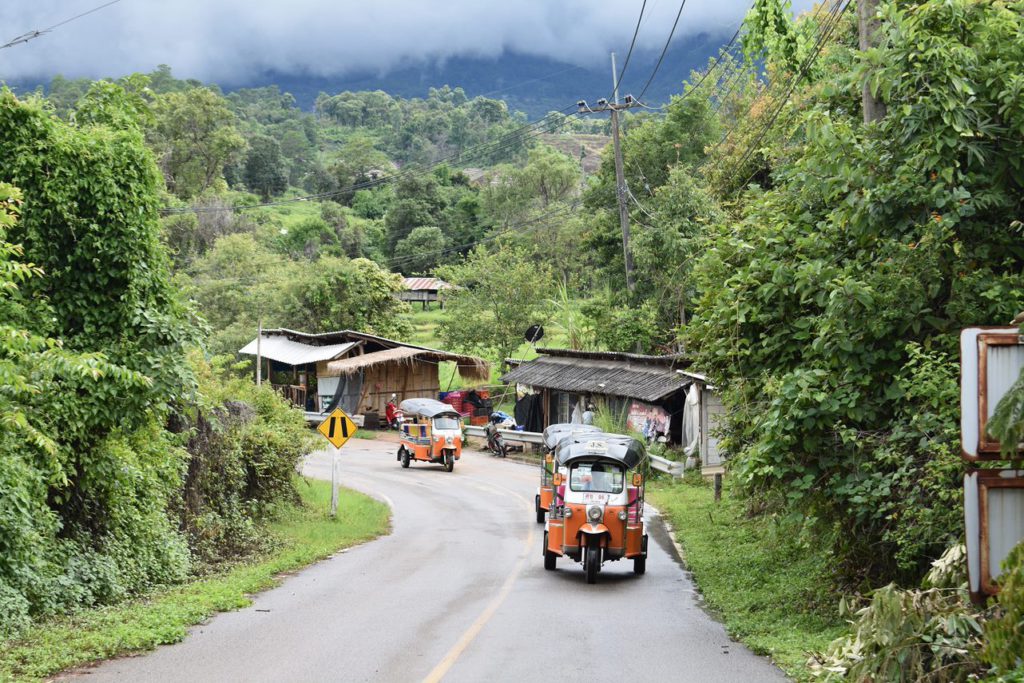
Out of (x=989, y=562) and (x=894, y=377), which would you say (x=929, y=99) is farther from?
(x=989, y=562)

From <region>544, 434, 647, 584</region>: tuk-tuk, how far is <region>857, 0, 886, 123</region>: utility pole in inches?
269

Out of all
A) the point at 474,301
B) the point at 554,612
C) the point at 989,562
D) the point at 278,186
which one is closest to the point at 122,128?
the point at 554,612

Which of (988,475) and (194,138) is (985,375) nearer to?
(988,475)

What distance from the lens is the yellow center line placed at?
9812mm

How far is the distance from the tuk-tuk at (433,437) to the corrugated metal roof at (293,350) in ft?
44.1

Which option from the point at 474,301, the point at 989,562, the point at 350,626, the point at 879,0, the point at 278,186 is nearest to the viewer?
the point at 989,562

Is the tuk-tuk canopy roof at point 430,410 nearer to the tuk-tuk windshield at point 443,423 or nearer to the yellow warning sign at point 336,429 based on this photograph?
the tuk-tuk windshield at point 443,423

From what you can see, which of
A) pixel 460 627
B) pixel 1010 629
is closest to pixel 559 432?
pixel 460 627

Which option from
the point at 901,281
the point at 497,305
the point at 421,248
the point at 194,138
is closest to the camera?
the point at 901,281

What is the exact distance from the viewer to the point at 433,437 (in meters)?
35.5

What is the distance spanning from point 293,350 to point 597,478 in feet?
126

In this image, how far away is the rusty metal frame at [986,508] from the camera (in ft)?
24.8

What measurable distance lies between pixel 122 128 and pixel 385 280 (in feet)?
144

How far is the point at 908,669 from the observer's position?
317 inches
